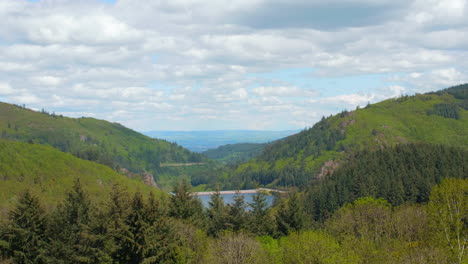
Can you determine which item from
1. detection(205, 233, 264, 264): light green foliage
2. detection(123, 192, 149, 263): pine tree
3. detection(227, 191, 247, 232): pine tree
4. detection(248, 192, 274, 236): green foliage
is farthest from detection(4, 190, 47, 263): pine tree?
detection(248, 192, 274, 236): green foliage

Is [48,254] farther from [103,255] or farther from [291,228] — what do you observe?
[291,228]

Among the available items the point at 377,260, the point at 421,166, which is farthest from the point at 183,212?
the point at 421,166

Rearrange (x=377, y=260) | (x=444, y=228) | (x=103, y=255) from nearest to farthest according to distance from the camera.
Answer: (x=377, y=260) < (x=444, y=228) < (x=103, y=255)

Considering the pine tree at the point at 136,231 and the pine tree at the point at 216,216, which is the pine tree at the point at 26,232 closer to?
the pine tree at the point at 136,231

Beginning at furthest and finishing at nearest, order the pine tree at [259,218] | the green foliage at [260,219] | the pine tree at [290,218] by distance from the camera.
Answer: the pine tree at [259,218] < the green foliage at [260,219] < the pine tree at [290,218]

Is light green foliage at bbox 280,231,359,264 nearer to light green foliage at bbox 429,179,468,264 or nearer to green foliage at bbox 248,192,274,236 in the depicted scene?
light green foliage at bbox 429,179,468,264

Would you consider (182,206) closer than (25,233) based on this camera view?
No

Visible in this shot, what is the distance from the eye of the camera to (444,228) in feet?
182

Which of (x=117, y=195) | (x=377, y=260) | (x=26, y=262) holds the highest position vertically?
(x=117, y=195)

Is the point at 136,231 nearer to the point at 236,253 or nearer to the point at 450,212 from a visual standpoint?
the point at 236,253

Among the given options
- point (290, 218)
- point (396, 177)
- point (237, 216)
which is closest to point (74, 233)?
point (237, 216)

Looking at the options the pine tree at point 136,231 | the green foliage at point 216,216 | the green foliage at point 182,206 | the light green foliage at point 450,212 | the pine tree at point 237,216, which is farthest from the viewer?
the green foliage at point 216,216

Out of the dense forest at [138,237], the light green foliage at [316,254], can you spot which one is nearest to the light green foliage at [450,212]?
the dense forest at [138,237]

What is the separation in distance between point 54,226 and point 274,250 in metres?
34.8
